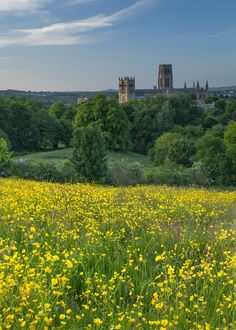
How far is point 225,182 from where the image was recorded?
53.0m

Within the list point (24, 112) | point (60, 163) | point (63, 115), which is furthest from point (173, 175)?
point (63, 115)

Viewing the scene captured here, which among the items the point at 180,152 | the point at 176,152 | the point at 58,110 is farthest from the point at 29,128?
the point at 180,152

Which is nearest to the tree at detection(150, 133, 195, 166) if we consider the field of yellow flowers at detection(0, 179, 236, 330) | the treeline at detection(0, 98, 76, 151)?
the treeline at detection(0, 98, 76, 151)

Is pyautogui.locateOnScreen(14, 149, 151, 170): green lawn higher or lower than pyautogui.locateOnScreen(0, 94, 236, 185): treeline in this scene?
lower

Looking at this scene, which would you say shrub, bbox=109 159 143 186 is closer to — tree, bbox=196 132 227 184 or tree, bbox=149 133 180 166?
tree, bbox=196 132 227 184

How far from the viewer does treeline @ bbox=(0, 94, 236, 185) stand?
35.0 m

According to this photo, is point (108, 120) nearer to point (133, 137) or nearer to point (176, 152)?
point (176, 152)

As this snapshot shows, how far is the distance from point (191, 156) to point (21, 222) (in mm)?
52552

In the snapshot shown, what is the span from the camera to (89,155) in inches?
1367

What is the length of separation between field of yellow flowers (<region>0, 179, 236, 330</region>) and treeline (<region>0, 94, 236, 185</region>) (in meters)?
25.5

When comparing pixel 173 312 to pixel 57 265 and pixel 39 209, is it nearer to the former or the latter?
pixel 57 265

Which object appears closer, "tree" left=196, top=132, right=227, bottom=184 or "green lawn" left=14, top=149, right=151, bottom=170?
"green lawn" left=14, top=149, right=151, bottom=170

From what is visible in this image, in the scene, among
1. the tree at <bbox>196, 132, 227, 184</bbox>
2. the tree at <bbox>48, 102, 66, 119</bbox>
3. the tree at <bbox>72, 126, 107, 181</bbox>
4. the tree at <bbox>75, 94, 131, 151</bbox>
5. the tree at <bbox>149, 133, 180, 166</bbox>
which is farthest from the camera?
the tree at <bbox>48, 102, 66, 119</bbox>

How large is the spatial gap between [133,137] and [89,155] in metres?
50.4
